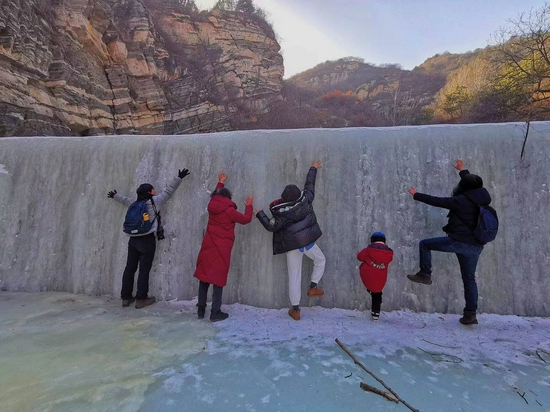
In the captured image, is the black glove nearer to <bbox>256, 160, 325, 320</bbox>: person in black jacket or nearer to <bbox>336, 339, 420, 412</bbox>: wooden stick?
<bbox>256, 160, 325, 320</bbox>: person in black jacket

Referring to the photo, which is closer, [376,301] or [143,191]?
[376,301]

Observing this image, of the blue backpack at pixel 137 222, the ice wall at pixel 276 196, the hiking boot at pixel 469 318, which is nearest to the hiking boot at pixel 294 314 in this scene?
the ice wall at pixel 276 196

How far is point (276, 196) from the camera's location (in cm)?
445

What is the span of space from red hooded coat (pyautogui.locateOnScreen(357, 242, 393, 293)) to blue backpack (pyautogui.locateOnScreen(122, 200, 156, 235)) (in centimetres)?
274

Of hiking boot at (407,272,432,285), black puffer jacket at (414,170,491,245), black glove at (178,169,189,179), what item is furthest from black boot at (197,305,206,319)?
black puffer jacket at (414,170,491,245)

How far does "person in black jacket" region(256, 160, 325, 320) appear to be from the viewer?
3.75 meters

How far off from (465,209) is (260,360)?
2592mm

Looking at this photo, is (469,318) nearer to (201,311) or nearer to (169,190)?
(201,311)

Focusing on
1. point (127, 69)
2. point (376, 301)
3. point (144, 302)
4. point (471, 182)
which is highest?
point (127, 69)

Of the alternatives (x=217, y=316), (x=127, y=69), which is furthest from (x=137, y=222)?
(x=127, y=69)

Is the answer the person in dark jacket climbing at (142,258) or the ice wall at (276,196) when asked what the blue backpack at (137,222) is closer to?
the person in dark jacket climbing at (142,258)

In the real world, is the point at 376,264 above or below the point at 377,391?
above

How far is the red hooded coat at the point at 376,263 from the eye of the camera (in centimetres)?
362

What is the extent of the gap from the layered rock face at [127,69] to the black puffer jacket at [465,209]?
468 inches
